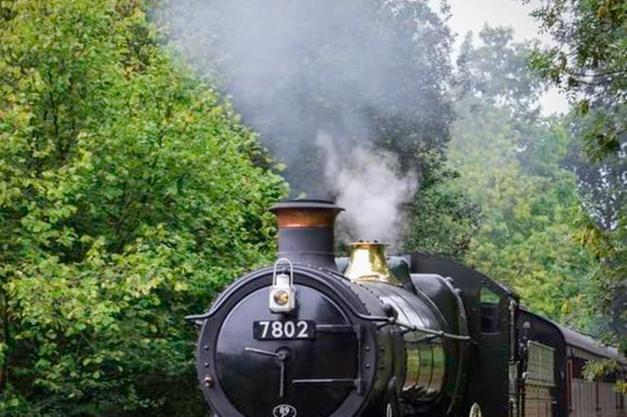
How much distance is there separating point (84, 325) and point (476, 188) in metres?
37.5

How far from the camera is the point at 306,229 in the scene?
8.14 metres

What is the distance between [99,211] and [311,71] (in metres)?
6.08

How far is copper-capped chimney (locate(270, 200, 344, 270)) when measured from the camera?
→ 320 inches

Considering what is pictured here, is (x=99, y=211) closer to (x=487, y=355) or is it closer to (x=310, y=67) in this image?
(x=487, y=355)

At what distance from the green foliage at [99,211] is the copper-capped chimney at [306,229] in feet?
12.0

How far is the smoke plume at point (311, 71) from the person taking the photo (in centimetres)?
1667

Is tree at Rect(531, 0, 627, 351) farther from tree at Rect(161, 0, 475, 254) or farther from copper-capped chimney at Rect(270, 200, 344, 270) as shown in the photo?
copper-capped chimney at Rect(270, 200, 344, 270)

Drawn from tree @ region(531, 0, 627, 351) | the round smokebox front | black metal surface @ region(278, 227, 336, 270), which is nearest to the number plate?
the round smokebox front

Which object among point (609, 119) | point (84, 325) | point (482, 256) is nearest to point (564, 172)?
point (482, 256)

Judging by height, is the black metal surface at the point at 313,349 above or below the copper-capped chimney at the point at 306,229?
below

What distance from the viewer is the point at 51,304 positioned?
11328 millimetres

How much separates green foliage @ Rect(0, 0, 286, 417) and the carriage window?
327cm

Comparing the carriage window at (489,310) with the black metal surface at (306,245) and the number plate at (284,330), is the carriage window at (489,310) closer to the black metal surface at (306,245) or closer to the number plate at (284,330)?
the black metal surface at (306,245)

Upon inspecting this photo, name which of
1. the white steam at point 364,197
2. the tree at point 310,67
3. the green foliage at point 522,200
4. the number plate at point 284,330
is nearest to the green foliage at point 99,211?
the white steam at point 364,197
